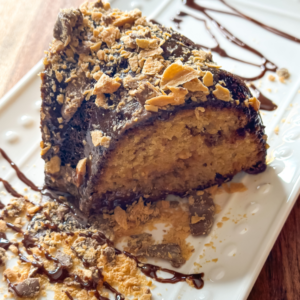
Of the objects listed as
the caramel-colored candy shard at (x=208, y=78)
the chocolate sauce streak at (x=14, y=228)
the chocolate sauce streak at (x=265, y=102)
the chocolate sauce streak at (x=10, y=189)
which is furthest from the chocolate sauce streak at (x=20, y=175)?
the chocolate sauce streak at (x=265, y=102)

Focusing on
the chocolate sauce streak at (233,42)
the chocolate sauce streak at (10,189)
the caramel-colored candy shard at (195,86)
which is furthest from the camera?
the chocolate sauce streak at (233,42)

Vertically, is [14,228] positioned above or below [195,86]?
below

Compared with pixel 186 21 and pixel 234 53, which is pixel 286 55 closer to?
pixel 234 53

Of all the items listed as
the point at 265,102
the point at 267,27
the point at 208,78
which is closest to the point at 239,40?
the point at 267,27

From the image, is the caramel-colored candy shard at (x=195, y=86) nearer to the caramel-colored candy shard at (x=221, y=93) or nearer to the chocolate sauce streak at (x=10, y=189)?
the caramel-colored candy shard at (x=221, y=93)

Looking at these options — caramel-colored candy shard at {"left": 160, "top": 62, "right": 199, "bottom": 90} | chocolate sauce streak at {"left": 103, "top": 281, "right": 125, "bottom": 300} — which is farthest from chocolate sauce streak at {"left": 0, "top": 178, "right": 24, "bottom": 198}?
caramel-colored candy shard at {"left": 160, "top": 62, "right": 199, "bottom": 90}

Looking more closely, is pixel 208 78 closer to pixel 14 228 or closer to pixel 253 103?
pixel 253 103
